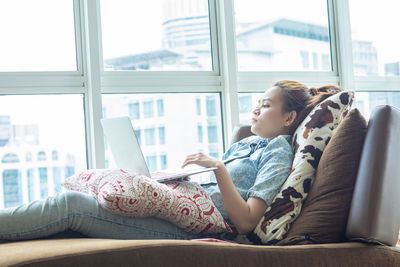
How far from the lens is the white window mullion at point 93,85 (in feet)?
8.75

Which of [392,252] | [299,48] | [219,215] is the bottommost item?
[392,252]

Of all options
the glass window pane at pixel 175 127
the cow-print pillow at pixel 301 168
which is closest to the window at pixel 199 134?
the glass window pane at pixel 175 127

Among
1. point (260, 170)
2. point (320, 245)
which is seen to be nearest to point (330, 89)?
point (260, 170)

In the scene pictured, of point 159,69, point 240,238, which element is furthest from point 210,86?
point 240,238

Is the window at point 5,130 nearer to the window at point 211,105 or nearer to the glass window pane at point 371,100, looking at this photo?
the window at point 211,105

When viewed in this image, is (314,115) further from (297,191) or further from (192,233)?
(192,233)

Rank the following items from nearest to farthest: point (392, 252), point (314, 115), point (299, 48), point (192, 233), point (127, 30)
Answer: point (392, 252) < point (192, 233) < point (314, 115) < point (127, 30) < point (299, 48)

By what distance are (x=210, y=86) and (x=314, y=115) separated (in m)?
1.31

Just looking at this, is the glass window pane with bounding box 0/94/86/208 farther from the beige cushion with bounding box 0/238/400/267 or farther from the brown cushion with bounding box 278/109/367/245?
the brown cushion with bounding box 278/109/367/245

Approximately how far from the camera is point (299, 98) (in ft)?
6.43

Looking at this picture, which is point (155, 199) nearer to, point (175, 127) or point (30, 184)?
point (30, 184)

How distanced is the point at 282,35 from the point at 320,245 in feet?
7.04

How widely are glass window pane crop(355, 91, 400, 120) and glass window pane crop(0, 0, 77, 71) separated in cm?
191

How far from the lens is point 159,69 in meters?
2.94
